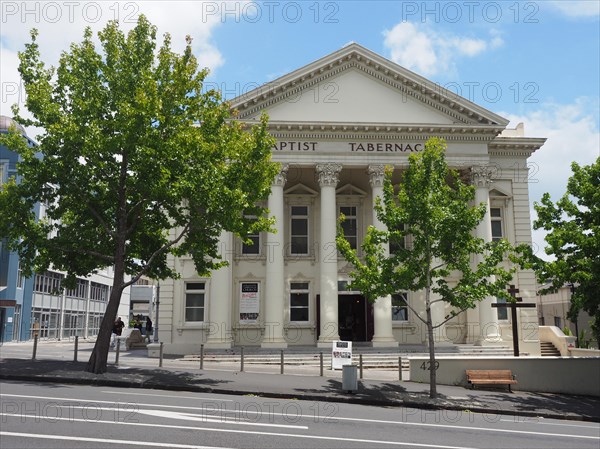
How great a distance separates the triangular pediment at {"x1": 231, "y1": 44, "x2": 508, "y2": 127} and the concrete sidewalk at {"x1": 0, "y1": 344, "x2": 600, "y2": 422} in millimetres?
14734

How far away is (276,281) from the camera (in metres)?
28.0

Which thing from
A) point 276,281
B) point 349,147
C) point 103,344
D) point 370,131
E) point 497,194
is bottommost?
point 103,344

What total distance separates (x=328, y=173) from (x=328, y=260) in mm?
4529

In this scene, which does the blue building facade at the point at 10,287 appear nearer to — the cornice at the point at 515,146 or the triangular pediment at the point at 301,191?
the triangular pediment at the point at 301,191

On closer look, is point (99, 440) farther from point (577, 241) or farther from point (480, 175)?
point (480, 175)

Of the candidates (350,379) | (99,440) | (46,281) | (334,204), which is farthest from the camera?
(46,281)

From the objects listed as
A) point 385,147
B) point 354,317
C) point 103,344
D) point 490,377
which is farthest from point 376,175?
point 103,344

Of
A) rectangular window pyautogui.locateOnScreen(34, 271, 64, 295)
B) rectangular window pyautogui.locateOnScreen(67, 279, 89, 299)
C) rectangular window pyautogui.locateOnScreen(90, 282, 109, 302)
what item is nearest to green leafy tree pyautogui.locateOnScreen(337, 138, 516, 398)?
rectangular window pyautogui.locateOnScreen(34, 271, 64, 295)

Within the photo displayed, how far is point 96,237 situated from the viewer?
1998cm

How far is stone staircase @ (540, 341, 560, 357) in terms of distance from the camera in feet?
100

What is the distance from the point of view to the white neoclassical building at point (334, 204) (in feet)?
92.2

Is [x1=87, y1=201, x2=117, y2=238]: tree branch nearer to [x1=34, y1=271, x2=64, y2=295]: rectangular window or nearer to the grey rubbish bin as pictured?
the grey rubbish bin

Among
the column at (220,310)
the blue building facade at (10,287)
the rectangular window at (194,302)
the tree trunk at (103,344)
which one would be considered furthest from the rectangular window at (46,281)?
the tree trunk at (103,344)

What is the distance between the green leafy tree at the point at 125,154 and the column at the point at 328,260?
9.54m
